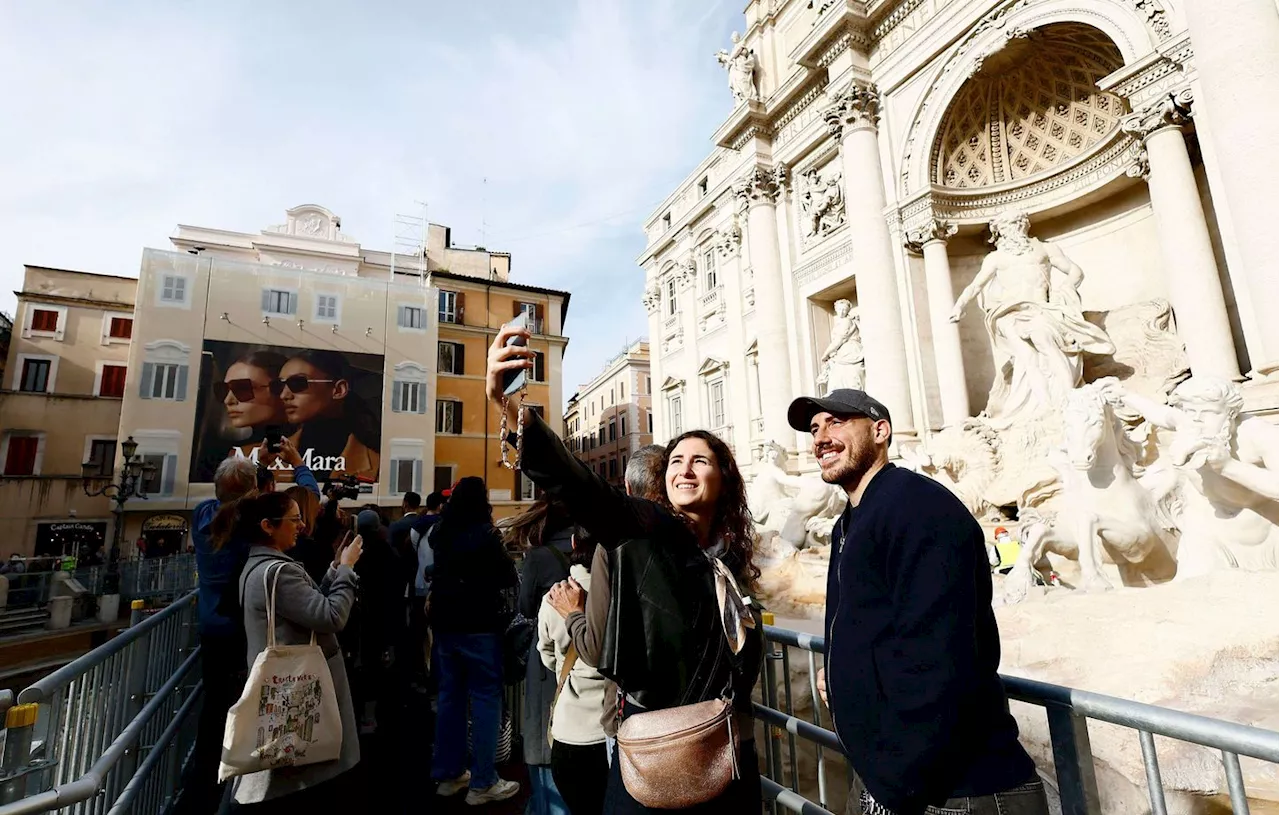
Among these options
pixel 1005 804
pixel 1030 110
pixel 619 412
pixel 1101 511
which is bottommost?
pixel 1005 804

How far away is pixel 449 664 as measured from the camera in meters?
3.68

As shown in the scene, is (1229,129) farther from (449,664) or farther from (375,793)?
(375,793)

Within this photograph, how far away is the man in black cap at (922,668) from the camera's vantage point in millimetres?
1198

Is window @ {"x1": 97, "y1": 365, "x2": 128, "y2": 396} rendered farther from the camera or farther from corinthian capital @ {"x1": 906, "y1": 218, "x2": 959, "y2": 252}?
corinthian capital @ {"x1": 906, "y1": 218, "x2": 959, "y2": 252}

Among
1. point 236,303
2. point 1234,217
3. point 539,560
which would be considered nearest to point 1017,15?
point 1234,217

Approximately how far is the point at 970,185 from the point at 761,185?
198 inches

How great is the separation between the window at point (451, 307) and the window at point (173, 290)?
348 inches

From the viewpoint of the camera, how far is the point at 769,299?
1541 cm

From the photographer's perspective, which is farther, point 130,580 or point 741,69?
point 741,69

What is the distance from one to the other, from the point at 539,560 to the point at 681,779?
5.25 ft

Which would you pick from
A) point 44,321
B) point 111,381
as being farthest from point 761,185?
point 44,321

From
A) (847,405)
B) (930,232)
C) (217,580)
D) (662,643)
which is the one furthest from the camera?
(930,232)

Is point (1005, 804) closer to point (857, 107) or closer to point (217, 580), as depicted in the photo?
point (217, 580)

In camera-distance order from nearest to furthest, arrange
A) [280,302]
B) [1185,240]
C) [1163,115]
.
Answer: [1185,240]
[1163,115]
[280,302]
